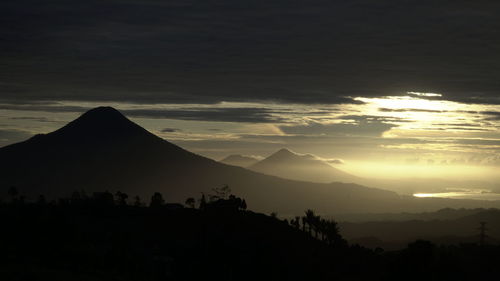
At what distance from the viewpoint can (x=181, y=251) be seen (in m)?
130

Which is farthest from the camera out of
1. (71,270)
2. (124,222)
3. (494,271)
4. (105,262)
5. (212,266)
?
(494,271)

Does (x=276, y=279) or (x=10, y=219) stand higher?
(x=10, y=219)

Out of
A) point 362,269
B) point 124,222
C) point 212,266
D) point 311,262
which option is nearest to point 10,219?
point 124,222

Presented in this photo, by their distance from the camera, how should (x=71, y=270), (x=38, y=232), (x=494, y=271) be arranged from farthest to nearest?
(x=494, y=271) < (x=38, y=232) < (x=71, y=270)

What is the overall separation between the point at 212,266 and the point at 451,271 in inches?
1853

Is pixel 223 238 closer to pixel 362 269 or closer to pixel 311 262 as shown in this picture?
pixel 311 262

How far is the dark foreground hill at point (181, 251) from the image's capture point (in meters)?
97.9

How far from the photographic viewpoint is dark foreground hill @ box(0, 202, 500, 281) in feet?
321

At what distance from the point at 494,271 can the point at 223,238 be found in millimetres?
82407

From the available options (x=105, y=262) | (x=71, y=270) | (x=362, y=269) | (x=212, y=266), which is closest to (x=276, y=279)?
(x=212, y=266)

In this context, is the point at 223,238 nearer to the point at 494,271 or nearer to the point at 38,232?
the point at 38,232

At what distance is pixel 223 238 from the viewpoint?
14438cm

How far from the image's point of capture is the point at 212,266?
124125 mm

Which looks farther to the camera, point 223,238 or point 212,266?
point 223,238
